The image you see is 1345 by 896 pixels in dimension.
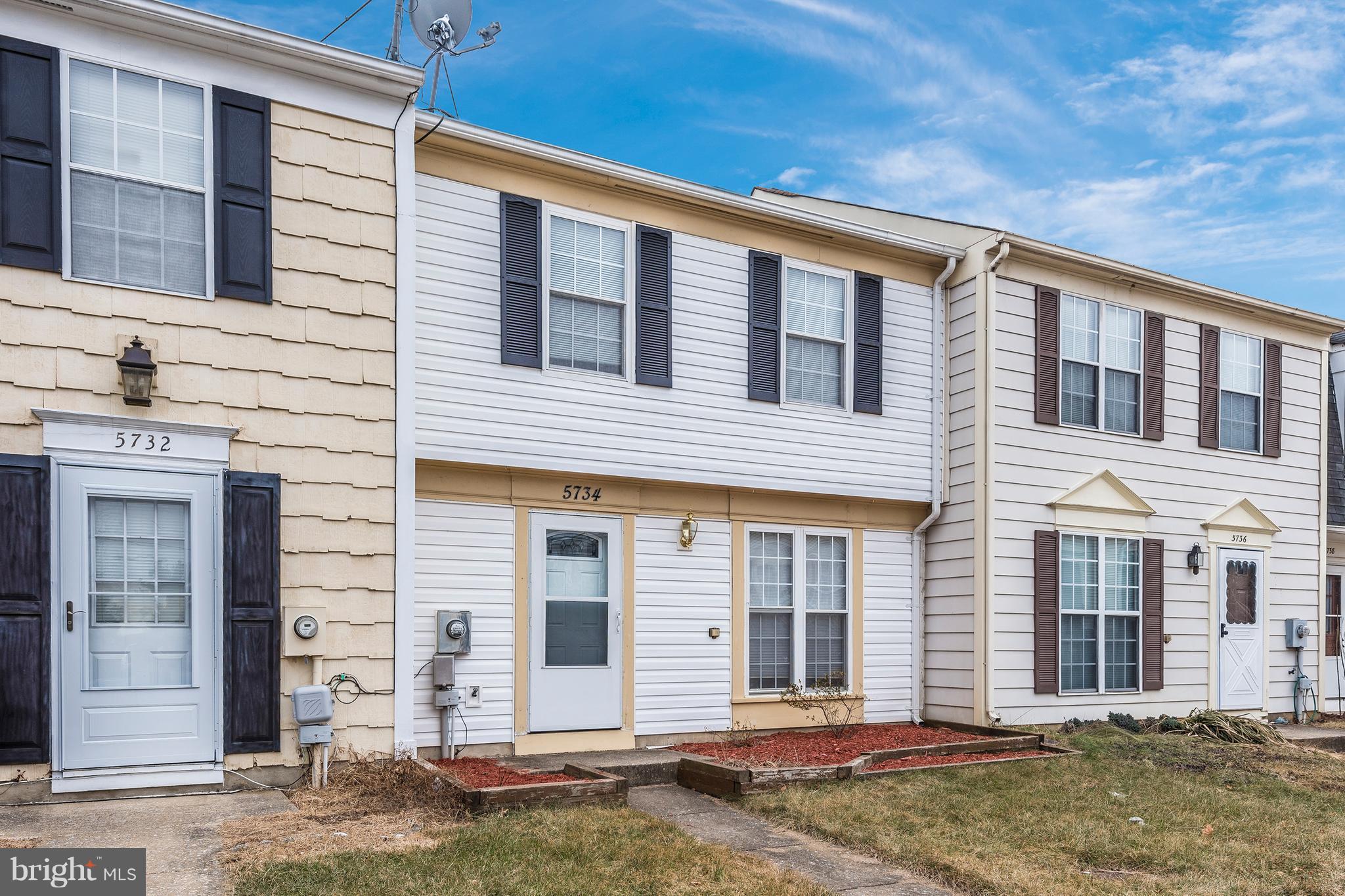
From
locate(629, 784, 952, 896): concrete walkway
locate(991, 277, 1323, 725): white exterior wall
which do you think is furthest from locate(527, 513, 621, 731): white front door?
locate(991, 277, 1323, 725): white exterior wall

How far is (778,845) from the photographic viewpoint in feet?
20.2

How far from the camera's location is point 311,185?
24.0ft

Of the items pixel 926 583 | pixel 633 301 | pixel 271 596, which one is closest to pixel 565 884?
pixel 271 596

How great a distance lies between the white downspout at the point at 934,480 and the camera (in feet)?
35.6

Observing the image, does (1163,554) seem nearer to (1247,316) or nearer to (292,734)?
(1247,316)

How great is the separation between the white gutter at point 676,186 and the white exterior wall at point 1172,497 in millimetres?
1090

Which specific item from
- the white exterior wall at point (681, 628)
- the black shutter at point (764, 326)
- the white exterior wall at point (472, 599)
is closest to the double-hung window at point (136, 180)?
the white exterior wall at point (472, 599)

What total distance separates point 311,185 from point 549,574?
3682 mm

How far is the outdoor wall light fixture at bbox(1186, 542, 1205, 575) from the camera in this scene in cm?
1181

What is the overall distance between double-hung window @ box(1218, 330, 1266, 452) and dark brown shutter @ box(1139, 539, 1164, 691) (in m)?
1.97

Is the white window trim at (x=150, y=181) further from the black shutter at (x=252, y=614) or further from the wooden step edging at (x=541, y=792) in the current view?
→ the wooden step edging at (x=541, y=792)

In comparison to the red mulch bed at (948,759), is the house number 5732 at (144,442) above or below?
above

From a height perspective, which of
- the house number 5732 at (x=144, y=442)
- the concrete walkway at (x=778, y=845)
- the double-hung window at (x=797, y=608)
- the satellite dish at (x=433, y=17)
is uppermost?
the satellite dish at (x=433, y=17)

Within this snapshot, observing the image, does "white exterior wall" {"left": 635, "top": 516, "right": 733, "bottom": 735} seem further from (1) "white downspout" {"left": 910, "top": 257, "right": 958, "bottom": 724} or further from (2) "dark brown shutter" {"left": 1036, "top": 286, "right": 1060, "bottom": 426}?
(2) "dark brown shutter" {"left": 1036, "top": 286, "right": 1060, "bottom": 426}
